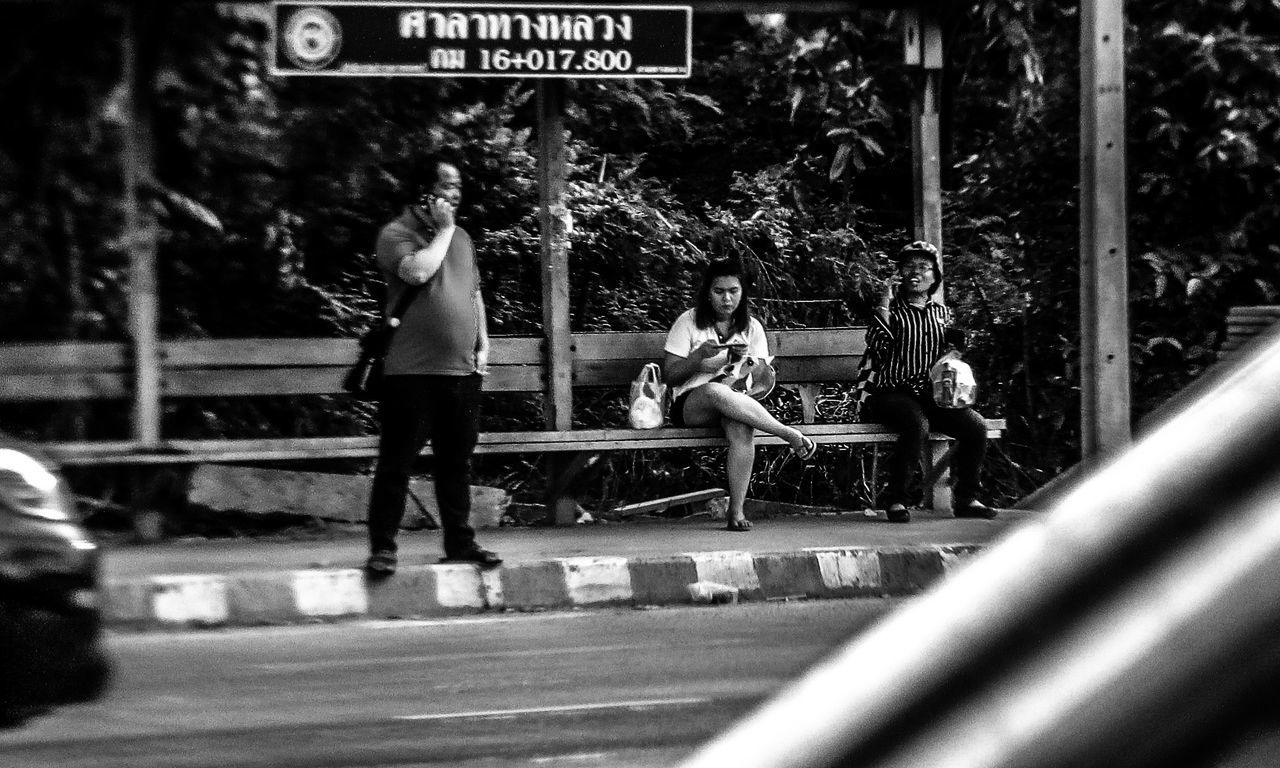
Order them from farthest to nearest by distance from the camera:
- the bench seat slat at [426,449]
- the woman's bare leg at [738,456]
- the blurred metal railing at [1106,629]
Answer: the woman's bare leg at [738,456]
the bench seat slat at [426,449]
the blurred metal railing at [1106,629]

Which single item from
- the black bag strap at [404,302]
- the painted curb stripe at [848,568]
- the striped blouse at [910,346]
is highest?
the black bag strap at [404,302]

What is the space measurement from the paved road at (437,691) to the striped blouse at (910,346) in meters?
2.32

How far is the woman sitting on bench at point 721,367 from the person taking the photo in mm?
9438

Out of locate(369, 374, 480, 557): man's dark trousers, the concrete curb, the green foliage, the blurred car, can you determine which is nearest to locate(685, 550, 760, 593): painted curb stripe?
the concrete curb

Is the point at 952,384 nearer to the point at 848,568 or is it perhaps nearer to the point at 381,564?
the point at 848,568

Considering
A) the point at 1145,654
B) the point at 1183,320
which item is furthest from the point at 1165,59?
the point at 1145,654

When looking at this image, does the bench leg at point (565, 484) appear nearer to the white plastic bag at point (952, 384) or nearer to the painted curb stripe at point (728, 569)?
the painted curb stripe at point (728, 569)

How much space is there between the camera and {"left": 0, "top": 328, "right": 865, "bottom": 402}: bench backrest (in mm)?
9312

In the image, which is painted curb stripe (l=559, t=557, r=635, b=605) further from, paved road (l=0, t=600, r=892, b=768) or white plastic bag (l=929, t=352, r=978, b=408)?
white plastic bag (l=929, t=352, r=978, b=408)

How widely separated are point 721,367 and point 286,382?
2.32 meters

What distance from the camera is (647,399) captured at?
9.83 m

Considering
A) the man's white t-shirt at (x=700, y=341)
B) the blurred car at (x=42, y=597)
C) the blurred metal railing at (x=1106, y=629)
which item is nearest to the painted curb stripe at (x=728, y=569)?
the man's white t-shirt at (x=700, y=341)

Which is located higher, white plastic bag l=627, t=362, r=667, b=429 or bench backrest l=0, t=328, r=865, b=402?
bench backrest l=0, t=328, r=865, b=402

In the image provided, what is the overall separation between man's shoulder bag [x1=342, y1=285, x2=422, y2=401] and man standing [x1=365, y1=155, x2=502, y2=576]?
0.03 meters
